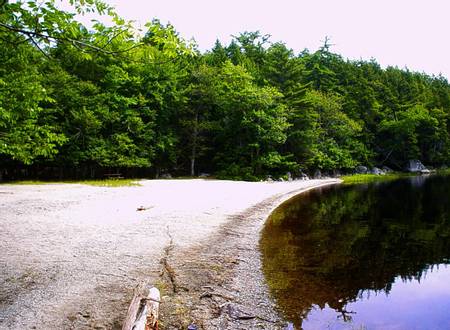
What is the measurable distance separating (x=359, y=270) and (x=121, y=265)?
18.7ft

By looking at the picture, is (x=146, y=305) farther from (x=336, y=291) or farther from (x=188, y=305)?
(x=336, y=291)

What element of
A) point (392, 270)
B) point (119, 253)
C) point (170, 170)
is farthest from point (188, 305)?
point (170, 170)

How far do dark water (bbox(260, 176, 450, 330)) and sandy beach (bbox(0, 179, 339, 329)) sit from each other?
25.7 inches

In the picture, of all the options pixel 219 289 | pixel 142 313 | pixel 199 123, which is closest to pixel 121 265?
pixel 219 289

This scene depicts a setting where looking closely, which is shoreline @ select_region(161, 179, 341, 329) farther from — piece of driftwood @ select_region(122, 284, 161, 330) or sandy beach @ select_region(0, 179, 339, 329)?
piece of driftwood @ select_region(122, 284, 161, 330)

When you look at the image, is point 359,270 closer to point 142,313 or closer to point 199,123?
point 142,313

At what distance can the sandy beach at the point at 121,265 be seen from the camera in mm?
5180

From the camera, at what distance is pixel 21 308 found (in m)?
5.11

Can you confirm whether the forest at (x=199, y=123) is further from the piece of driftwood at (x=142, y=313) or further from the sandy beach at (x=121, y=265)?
the piece of driftwood at (x=142, y=313)

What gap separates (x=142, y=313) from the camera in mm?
4504

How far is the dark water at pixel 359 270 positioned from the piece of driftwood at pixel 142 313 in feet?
7.47

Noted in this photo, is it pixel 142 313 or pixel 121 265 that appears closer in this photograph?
pixel 142 313

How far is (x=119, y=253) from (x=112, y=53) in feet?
18.0

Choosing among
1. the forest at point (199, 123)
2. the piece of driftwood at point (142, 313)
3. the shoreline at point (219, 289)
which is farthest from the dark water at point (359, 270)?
the forest at point (199, 123)
